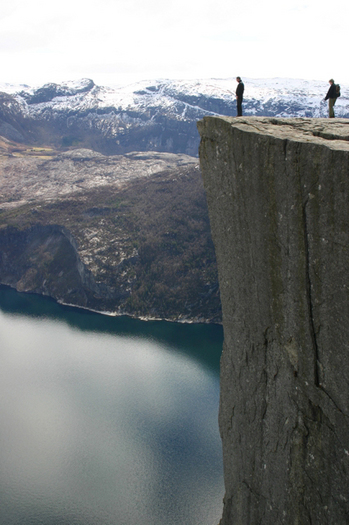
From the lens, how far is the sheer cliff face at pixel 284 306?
722 centimetres

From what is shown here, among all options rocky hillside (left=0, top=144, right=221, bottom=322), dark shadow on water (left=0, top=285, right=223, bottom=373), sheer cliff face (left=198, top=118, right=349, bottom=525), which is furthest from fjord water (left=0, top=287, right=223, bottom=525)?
sheer cliff face (left=198, top=118, right=349, bottom=525)

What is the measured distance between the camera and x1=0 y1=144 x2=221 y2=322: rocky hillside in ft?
291

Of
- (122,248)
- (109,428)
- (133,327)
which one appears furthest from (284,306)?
(122,248)

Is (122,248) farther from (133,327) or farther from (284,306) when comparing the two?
(284,306)

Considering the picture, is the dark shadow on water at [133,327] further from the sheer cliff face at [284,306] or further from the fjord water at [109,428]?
the sheer cliff face at [284,306]

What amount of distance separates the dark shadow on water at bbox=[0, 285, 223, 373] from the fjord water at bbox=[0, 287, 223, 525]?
1.65 ft

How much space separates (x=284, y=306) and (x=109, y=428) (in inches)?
1455

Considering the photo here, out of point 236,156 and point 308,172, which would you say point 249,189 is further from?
point 308,172

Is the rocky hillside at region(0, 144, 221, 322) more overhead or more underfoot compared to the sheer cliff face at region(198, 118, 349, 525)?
more underfoot

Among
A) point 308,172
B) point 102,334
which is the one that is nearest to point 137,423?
point 102,334

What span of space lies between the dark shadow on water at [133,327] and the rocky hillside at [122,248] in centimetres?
419

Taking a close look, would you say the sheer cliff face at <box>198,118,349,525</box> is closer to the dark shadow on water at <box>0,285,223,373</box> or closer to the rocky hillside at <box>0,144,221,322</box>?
the dark shadow on water at <box>0,285,223,373</box>

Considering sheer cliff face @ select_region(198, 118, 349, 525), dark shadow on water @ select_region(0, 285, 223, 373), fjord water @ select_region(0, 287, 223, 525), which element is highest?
sheer cliff face @ select_region(198, 118, 349, 525)

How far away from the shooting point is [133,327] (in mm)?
75312
